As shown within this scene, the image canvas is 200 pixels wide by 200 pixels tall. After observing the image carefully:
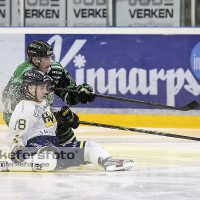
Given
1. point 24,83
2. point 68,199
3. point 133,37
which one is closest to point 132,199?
point 68,199

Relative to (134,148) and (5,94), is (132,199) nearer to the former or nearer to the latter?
(5,94)

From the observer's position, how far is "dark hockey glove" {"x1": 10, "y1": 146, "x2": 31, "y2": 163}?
5625 millimetres

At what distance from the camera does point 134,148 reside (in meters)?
7.38

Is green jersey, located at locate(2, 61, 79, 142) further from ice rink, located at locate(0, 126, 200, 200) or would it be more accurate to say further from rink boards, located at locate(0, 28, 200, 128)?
rink boards, located at locate(0, 28, 200, 128)

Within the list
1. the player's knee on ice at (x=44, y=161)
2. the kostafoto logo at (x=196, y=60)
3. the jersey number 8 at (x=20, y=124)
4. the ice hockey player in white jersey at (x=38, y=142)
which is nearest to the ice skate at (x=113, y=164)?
the ice hockey player in white jersey at (x=38, y=142)

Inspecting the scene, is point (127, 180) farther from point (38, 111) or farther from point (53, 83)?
point (53, 83)

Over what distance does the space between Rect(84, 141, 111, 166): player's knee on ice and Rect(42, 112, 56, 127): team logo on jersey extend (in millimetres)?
293

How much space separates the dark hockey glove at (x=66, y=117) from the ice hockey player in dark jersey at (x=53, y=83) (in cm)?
5

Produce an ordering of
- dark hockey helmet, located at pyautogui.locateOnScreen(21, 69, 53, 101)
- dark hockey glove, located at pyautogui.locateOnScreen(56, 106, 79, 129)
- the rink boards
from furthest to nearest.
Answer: the rink boards → dark hockey glove, located at pyautogui.locateOnScreen(56, 106, 79, 129) → dark hockey helmet, located at pyautogui.locateOnScreen(21, 69, 53, 101)

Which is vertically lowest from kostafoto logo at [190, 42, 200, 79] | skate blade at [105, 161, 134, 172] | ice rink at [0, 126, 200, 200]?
ice rink at [0, 126, 200, 200]

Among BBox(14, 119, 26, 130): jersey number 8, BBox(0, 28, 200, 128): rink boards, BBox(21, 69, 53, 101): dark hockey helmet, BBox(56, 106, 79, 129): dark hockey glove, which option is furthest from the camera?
BBox(0, 28, 200, 128): rink boards

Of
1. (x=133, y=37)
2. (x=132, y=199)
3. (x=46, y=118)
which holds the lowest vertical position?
(x=132, y=199)

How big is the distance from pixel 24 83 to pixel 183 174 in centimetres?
124

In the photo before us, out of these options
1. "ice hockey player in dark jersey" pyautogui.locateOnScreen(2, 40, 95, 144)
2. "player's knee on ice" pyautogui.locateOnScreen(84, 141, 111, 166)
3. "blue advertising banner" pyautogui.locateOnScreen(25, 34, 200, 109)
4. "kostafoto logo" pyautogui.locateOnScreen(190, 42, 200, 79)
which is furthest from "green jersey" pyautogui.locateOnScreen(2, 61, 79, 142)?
"kostafoto logo" pyautogui.locateOnScreen(190, 42, 200, 79)
